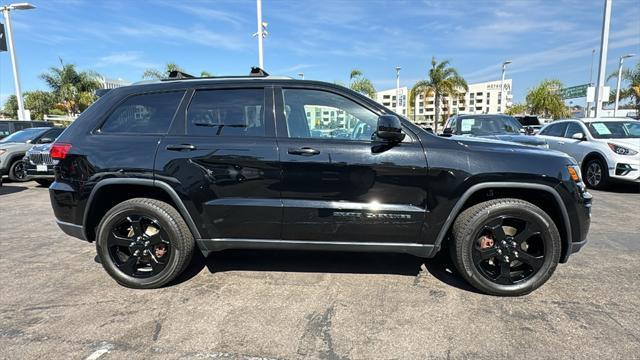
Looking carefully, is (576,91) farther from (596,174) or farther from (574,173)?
(574,173)

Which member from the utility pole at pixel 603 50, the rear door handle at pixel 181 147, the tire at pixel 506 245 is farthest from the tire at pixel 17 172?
the utility pole at pixel 603 50


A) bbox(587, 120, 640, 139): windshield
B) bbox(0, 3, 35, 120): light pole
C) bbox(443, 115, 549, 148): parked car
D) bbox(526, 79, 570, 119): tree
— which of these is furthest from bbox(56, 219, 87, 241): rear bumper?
bbox(526, 79, 570, 119): tree

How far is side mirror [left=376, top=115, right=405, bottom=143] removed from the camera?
9.53 ft

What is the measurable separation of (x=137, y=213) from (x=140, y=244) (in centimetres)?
29

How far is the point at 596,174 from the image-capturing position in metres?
8.27

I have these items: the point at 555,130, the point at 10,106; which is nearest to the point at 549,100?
the point at 555,130

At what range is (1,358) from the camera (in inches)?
95.9

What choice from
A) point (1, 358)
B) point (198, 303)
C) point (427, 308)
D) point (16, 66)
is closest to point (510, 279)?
point (427, 308)

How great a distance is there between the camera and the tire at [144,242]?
3320 mm

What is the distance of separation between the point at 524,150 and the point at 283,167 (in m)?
2.02

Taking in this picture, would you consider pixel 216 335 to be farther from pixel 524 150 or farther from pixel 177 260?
pixel 524 150

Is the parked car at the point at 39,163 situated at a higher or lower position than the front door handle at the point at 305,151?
lower

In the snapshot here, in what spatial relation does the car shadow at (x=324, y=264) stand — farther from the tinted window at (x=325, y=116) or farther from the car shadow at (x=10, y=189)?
the car shadow at (x=10, y=189)

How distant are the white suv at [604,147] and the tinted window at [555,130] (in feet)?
0.49
